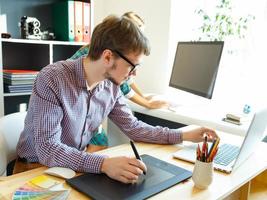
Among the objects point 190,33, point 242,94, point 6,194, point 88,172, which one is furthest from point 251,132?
point 190,33

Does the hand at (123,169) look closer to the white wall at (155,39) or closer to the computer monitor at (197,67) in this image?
the computer monitor at (197,67)

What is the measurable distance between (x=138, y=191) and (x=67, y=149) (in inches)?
12.5

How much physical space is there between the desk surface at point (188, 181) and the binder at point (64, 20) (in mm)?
1337

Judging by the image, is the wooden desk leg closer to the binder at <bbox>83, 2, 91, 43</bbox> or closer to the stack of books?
the stack of books

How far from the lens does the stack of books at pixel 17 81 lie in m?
2.02

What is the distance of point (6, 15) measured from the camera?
86.4 inches

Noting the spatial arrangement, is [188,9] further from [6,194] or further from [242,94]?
[6,194]

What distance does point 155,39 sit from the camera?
257cm

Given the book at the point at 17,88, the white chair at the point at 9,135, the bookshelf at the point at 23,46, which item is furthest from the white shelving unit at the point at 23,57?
the white chair at the point at 9,135

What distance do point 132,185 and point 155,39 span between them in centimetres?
186

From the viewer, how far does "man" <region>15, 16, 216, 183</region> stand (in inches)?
39.4

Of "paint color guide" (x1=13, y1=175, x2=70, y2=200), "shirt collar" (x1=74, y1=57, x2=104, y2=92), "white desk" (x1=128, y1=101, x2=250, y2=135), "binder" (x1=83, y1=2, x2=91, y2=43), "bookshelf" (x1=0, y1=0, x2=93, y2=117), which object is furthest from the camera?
"binder" (x1=83, y1=2, x2=91, y2=43)

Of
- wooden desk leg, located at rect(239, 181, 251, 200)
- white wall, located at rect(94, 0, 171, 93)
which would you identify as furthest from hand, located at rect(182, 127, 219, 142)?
white wall, located at rect(94, 0, 171, 93)

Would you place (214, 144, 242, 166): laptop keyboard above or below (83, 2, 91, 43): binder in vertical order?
below
